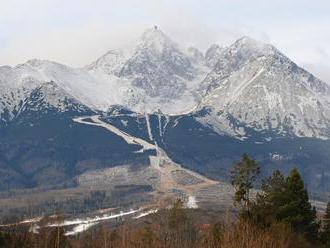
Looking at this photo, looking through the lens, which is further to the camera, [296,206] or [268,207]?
[268,207]

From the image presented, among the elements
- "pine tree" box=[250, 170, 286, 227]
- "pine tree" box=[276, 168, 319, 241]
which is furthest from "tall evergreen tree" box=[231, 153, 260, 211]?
"pine tree" box=[276, 168, 319, 241]

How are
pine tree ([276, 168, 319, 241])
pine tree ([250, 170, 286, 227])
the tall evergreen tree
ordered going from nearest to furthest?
1. pine tree ([276, 168, 319, 241])
2. pine tree ([250, 170, 286, 227])
3. the tall evergreen tree

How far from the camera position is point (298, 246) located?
94.8m

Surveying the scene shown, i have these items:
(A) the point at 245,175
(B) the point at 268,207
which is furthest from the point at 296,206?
(A) the point at 245,175

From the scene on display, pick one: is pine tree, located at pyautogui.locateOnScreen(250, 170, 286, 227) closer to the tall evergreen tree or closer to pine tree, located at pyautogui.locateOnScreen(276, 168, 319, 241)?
pine tree, located at pyautogui.locateOnScreen(276, 168, 319, 241)

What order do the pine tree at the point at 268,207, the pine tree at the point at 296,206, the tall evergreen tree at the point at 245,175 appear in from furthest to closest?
the tall evergreen tree at the point at 245,175 → the pine tree at the point at 268,207 → the pine tree at the point at 296,206

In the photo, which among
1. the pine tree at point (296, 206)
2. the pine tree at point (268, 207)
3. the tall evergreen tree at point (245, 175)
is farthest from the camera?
the tall evergreen tree at point (245, 175)

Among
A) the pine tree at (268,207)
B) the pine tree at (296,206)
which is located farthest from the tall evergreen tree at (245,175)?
the pine tree at (296,206)

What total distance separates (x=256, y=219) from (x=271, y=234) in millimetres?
10904

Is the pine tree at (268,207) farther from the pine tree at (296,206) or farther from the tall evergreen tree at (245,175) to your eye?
the tall evergreen tree at (245,175)

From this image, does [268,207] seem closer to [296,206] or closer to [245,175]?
[296,206]

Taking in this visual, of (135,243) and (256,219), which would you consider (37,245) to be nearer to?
(135,243)

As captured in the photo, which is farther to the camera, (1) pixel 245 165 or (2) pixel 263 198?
(1) pixel 245 165

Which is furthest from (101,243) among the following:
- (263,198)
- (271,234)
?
(271,234)
